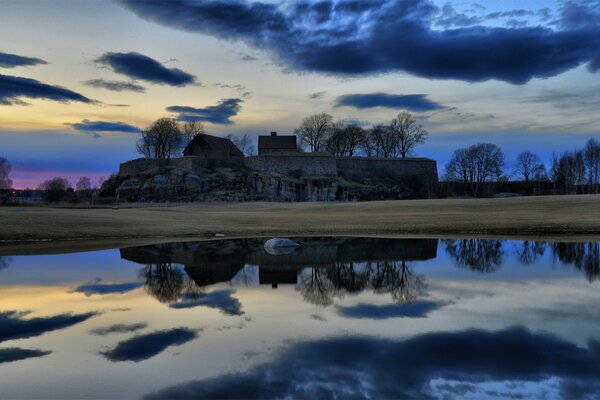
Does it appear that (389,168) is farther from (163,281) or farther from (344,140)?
(163,281)

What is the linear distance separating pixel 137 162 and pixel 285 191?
31827mm

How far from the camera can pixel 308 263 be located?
19.5m

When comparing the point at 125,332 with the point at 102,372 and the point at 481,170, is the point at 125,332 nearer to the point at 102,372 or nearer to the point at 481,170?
the point at 102,372

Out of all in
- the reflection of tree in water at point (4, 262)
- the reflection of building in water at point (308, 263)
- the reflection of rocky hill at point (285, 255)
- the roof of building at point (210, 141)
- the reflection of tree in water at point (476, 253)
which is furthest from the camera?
the roof of building at point (210, 141)

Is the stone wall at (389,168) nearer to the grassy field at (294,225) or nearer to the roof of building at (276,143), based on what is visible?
the roof of building at (276,143)

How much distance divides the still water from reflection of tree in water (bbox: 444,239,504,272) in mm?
492

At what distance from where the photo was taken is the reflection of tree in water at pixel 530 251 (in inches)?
818

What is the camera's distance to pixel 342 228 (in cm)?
3553

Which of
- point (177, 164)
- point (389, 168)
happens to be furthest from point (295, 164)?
point (389, 168)

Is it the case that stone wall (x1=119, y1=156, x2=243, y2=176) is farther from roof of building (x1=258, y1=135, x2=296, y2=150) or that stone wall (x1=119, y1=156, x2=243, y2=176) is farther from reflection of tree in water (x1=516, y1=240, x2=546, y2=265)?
reflection of tree in water (x1=516, y1=240, x2=546, y2=265)

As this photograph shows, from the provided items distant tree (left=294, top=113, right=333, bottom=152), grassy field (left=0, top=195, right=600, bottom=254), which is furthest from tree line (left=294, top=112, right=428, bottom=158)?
grassy field (left=0, top=195, right=600, bottom=254)

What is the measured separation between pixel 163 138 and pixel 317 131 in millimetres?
39273

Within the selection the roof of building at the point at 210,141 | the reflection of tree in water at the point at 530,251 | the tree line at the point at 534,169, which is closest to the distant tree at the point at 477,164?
the tree line at the point at 534,169

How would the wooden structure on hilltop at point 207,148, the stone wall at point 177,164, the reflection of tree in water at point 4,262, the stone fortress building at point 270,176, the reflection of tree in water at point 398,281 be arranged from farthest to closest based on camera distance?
the wooden structure on hilltop at point 207,148, the stone wall at point 177,164, the stone fortress building at point 270,176, the reflection of tree in water at point 4,262, the reflection of tree in water at point 398,281
